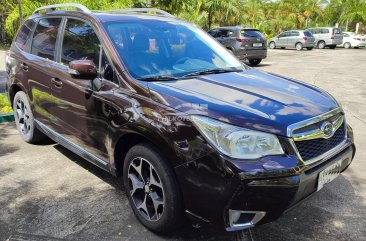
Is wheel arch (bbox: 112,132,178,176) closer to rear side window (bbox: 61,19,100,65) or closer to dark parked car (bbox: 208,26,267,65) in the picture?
rear side window (bbox: 61,19,100,65)

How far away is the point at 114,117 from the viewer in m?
3.27

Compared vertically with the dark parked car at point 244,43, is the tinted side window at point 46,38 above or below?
above

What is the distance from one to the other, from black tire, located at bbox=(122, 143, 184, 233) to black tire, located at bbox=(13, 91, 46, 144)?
2362 mm

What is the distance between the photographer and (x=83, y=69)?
3.37 meters

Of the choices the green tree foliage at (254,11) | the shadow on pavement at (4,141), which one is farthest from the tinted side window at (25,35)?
the green tree foliage at (254,11)

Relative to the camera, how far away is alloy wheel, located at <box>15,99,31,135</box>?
A: 17.1ft

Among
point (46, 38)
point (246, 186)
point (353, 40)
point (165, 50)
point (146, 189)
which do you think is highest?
point (46, 38)

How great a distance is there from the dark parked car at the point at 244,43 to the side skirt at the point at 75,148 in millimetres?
11783

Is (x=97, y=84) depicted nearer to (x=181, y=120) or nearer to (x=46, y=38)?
(x=181, y=120)

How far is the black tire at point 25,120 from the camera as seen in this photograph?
16.7 ft

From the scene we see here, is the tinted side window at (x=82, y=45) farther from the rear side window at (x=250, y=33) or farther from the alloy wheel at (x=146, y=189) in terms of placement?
the rear side window at (x=250, y=33)

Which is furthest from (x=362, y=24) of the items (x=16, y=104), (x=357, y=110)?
(x=16, y=104)

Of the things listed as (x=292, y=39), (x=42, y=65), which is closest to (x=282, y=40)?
(x=292, y=39)

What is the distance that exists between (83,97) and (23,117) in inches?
85.2
